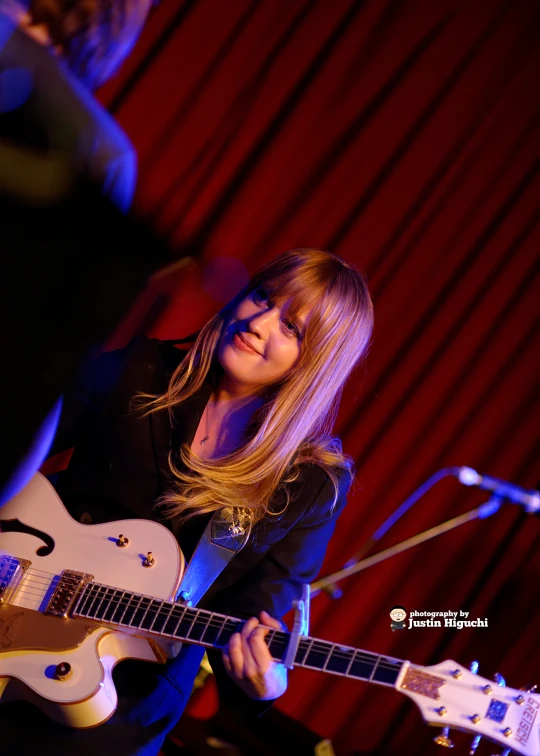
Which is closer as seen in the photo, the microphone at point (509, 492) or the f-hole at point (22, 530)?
the f-hole at point (22, 530)

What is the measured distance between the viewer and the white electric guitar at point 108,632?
123cm

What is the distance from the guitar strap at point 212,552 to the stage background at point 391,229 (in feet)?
4.09

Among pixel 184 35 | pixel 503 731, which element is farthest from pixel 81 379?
pixel 184 35

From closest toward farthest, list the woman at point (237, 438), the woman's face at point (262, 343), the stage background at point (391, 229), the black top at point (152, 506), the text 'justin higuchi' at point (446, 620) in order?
the black top at point (152, 506)
the woman at point (237, 438)
the woman's face at point (262, 343)
the stage background at point (391, 229)
the text 'justin higuchi' at point (446, 620)

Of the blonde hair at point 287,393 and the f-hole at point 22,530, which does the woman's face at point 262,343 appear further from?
the f-hole at point 22,530

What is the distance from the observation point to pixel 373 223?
9.49 feet

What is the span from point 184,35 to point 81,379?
5.23ft

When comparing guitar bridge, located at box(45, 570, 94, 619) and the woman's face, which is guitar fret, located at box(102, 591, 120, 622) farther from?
the woman's face

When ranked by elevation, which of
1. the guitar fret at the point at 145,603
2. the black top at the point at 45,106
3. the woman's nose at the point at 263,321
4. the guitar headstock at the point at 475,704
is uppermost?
the black top at the point at 45,106

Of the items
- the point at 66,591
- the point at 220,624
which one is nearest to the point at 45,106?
the point at 66,591

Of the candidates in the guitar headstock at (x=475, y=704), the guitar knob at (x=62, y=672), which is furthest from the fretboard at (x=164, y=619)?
the guitar headstock at (x=475, y=704)

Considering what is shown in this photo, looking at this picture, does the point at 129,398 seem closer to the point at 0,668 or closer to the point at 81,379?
the point at 81,379

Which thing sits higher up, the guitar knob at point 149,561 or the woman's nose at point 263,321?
the woman's nose at point 263,321

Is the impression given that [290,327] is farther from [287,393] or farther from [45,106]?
[45,106]
